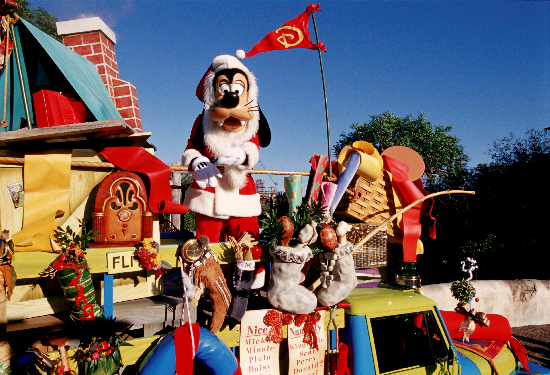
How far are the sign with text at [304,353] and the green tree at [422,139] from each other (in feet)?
49.5

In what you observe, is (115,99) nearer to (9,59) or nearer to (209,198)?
(9,59)

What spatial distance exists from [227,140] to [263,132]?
0.46m

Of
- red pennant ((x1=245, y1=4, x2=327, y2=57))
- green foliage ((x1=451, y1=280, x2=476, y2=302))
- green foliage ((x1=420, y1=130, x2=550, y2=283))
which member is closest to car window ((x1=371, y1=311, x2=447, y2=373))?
green foliage ((x1=451, y1=280, x2=476, y2=302))

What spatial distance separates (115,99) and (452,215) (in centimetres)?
858

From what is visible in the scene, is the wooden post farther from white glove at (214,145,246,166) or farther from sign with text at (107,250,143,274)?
sign with text at (107,250,143,274)

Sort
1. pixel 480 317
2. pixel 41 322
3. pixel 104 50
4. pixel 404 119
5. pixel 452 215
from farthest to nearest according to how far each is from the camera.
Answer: pixel 404 119 < pixel 452 215 < pixel 104 50 < pixel 480 317 < pixel 41 322

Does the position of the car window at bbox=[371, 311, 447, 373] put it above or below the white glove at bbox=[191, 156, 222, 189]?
below

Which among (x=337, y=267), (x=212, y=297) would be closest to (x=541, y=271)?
(x=337, y=267)

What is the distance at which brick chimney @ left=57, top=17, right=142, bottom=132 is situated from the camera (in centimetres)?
417

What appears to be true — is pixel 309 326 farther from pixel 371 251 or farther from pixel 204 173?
A: pixel 204 173

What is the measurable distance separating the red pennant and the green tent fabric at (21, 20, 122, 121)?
132 cm

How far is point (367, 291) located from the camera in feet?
9.26

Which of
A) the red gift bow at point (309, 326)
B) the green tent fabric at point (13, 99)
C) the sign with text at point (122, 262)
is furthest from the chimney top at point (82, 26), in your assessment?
the red gift bow at point (309, 326)

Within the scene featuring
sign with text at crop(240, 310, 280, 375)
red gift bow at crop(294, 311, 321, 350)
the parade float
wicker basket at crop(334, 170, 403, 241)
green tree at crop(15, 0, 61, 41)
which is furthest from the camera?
green tree at crop(15, 0, 61, 41)
